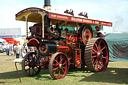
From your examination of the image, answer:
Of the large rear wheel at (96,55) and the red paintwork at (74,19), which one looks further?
the large rear wheel at (96,55)

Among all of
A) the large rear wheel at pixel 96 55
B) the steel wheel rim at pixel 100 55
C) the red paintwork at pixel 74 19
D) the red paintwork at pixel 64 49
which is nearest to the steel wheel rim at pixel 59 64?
the red paintwork at pixel 64 49

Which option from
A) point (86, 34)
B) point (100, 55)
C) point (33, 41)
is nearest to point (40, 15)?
point (33, 41)

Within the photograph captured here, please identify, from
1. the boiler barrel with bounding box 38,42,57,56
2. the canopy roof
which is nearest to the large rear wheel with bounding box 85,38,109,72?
the canopy roof

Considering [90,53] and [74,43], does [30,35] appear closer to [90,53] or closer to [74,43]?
[74,43]

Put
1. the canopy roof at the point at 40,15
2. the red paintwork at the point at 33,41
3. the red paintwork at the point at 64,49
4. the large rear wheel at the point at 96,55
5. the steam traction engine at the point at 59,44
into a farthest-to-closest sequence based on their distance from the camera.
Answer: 1. the large rear wheel at the point at 96,55
2. the red paintwork at the point at 64,49
3. the red paintwork at the point at 33,41
4. the steam traction engine at the point at 59,44
5. the canopy roof at the point at 40,15

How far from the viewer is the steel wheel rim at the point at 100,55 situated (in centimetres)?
766

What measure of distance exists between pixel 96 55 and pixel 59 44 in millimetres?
1849

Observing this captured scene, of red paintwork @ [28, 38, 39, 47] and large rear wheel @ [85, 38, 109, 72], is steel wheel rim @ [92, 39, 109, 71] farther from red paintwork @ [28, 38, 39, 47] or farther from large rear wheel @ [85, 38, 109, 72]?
red paintwork @ [28, 38, 39, 47]

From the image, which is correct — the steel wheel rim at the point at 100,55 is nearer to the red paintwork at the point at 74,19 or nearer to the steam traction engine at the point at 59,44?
the steam traction engine at the point at 59,44

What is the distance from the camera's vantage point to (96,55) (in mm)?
7680

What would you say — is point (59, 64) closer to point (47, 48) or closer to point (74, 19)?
point (47, 48)

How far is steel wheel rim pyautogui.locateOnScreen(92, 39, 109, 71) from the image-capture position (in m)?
7.66

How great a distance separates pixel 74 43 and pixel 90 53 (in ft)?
2.68

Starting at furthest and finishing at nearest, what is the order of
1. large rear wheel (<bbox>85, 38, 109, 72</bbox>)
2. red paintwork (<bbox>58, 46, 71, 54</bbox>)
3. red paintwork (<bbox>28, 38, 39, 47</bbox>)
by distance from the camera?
large rear wheel (<bbox>85, 38, 109, 72</bbox>), red paintwork (<bbox>58, 46, 71, 54</bbox>), red paintwork (<bbox>28, 38, 39, 47</bbox>)
